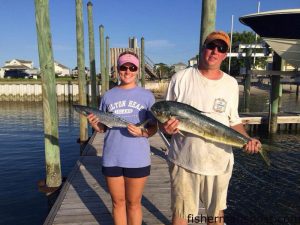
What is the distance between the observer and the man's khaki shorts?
3.38m

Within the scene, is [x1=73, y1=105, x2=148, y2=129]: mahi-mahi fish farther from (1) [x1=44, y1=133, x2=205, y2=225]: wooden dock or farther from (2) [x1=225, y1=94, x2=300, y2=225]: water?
(2) [x1=225, y1=94, x2=300, y2=225]: water

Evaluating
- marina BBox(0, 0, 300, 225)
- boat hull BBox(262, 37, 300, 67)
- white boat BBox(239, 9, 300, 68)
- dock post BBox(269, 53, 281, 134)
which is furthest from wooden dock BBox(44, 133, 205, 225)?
dock post BBox(269, 53, 281, 134)

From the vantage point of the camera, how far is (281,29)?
54.9 feet

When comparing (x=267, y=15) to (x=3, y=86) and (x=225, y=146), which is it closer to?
(x=225, y=146)

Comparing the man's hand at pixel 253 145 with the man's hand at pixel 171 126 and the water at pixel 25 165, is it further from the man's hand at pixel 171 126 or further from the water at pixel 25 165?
the water at pixel 25 165

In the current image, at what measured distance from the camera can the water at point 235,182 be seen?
8.67 meters

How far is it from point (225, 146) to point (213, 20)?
8.33ft

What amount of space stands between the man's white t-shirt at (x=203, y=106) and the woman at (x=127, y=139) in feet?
1.40

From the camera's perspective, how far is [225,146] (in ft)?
11.3

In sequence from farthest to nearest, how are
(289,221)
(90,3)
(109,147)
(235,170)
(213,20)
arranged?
(90,3) < (235,170) < (289,221) < (213,20) < (109,147)

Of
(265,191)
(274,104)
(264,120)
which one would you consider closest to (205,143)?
(265,191)

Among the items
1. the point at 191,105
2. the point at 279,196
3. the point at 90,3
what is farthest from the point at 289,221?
the point at 90,3

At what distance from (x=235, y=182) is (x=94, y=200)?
22.7 feet

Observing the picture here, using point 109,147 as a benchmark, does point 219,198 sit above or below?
below
